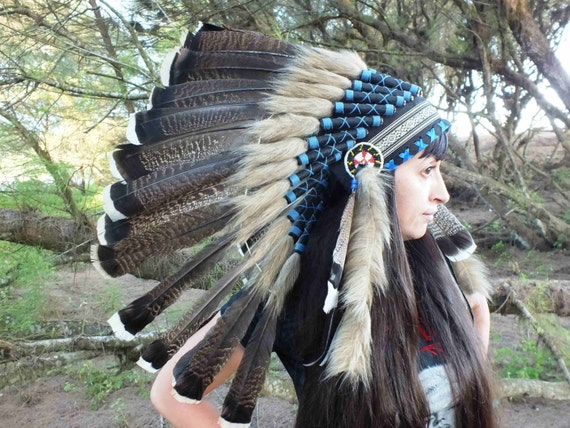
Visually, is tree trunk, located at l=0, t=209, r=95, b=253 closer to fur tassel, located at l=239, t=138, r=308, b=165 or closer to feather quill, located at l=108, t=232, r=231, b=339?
feather quill, located at l=108, t=232, r=231, b=339

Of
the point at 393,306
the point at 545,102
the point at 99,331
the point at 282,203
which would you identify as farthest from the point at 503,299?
the point at 545,102

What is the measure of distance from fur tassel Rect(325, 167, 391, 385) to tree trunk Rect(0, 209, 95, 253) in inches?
65.3

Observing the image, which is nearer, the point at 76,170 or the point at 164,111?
the point at 164,111

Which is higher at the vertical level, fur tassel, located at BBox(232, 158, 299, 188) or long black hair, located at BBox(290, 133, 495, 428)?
fur tassel, located at BBox(232, 158, 299, 188)

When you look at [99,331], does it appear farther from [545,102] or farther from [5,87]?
[545,102]

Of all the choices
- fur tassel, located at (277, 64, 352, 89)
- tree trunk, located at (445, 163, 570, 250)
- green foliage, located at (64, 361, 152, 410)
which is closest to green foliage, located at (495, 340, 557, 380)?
tree trunk, located at (445, 163, 570, 250)

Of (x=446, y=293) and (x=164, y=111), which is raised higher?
(x=164, y=111)

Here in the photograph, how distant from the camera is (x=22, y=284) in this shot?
2.31m

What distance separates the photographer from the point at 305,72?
3.46ft

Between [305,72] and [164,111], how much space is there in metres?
0.31

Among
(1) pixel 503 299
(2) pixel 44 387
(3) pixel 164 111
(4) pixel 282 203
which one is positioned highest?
(3) pixel 164 111

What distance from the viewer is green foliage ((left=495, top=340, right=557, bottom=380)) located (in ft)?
10.7

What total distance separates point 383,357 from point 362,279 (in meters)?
0.19

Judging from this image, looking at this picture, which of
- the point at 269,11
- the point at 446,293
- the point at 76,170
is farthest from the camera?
the point at 269,11
